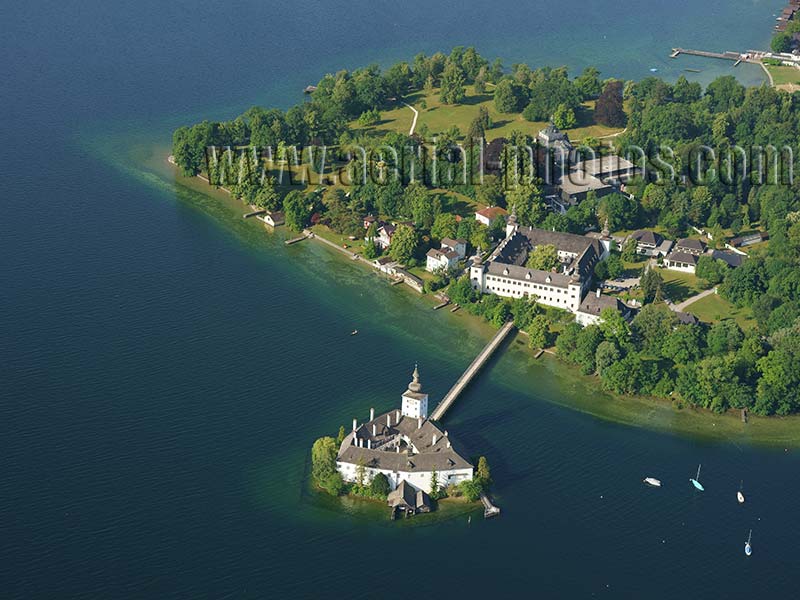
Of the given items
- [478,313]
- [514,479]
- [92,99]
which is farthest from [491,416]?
[92,99]

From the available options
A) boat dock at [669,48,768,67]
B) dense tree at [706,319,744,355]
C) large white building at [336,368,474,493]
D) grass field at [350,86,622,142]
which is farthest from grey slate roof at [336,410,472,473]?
Answer: boat dock at [669,48,768,67]

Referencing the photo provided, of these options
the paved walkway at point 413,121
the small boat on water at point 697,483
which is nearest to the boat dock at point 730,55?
the paved walkway at point 413,121

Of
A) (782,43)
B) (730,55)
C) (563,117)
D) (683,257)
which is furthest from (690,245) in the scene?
(782,43)

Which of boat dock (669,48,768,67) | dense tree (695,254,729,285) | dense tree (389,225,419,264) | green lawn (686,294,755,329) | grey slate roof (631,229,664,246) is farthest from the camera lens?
boat dock (669,48,768,67)

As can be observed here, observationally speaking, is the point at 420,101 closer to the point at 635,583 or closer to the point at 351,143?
the point at 351,143

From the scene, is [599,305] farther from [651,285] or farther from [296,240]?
[296,240]

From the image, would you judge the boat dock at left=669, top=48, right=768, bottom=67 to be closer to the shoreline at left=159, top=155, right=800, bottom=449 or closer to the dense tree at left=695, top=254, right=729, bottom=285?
the dense tree at left=695, top=254, right=729, bottom=285

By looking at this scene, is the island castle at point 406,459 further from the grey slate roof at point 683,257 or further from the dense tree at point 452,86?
the dense tree at point 452,86
